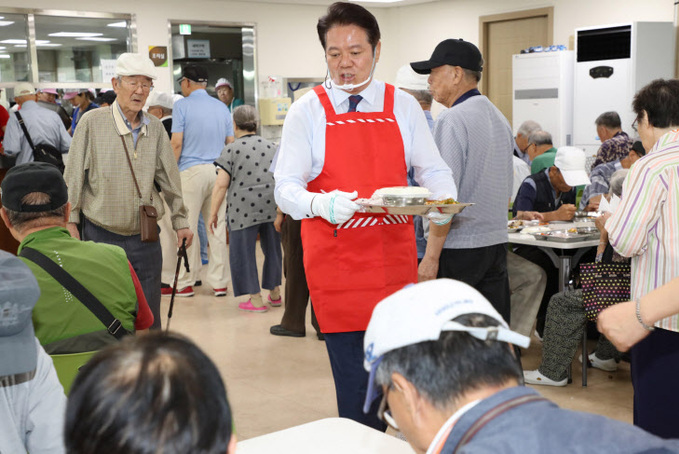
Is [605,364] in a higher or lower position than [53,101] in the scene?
lower

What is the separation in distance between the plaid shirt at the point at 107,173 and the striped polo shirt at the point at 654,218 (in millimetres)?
2235

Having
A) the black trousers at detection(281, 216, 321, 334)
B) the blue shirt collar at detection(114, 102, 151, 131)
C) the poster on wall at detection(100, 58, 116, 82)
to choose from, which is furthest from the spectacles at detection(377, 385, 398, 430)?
the poster on wall at detection(100, 58, 116, 82)

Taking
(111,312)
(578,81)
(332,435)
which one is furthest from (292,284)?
(578,81)

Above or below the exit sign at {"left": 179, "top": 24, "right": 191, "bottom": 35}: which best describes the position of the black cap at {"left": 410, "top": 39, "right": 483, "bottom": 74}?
below

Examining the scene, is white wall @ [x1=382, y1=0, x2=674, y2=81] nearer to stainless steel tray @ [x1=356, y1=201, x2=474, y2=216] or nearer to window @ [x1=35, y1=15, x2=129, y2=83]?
window @ [x1=35, y1=15, x2=129, y2=83]

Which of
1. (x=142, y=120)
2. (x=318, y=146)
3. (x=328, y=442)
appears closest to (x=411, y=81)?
(x=142, y=120)

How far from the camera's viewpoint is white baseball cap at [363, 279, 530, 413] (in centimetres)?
111

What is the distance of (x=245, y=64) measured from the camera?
38.3 ft

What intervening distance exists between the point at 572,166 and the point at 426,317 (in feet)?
14.8

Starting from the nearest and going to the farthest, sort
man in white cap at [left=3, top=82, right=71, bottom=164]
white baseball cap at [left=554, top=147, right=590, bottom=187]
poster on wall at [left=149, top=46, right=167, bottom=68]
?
white baseball cap at [left=554, top=147, right=590, bottom=187], man in white cap at [left=3, top=82, right=71, bottom=164], poster on wall at [left=149, top=46, right=167, bottom=68]

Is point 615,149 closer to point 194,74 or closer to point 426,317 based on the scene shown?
point 194,74

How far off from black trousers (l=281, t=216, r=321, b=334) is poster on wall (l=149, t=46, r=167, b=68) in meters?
6.07

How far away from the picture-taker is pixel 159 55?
1083 centimetres

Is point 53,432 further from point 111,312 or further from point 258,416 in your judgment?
point 258,416
